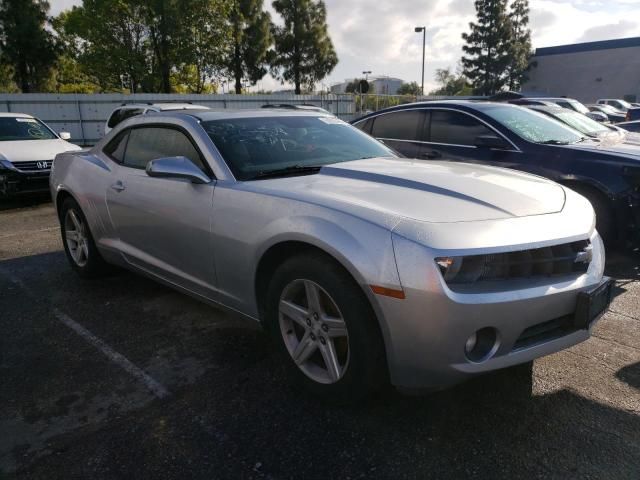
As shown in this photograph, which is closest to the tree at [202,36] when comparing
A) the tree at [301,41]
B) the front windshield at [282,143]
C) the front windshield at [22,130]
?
the tree at [301,41]

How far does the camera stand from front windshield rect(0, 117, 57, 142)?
30.8ft

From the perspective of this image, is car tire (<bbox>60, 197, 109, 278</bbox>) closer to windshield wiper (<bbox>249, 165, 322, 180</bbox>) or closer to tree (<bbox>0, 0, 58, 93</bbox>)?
windshield wiper (<bbox>249, 165, 322, 180</bbox>)

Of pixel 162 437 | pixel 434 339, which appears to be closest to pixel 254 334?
pixel 162 437

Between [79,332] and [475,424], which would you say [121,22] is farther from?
[475,424]

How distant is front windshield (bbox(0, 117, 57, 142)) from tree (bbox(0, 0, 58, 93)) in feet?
72.9

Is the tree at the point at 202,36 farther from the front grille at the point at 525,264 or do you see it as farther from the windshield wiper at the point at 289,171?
the front grille at the point at 525,264

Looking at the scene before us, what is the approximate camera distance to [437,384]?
231cm

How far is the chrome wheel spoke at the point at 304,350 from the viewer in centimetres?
273

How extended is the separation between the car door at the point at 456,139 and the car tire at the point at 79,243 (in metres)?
3.84

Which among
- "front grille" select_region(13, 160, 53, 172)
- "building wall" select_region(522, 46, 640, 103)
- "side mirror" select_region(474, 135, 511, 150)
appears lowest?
"front grille" select_region(13, 160, 53, 172)

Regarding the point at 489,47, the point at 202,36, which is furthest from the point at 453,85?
the point at 202,36

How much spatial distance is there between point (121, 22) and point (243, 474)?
100 ft

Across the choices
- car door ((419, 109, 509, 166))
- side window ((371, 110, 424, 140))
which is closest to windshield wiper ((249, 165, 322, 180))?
car door ((419, 109, 509, 166))

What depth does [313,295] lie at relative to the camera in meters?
2.64
